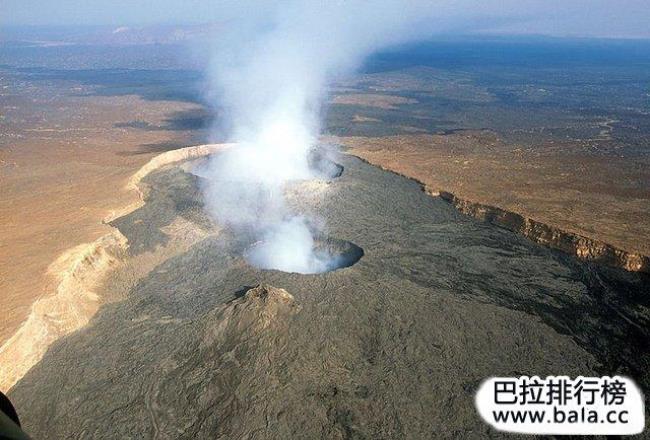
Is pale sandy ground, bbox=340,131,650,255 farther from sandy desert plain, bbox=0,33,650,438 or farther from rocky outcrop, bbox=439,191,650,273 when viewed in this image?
rocky outcrop, bbox=439,191,650,273

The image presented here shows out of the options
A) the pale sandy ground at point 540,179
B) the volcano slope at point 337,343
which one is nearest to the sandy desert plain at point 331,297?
the volcano slope at point 337,343

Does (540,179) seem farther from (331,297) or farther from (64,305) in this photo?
(64,305)

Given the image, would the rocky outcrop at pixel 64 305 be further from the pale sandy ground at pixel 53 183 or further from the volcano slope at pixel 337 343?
the volcano slope at pixel 337 343

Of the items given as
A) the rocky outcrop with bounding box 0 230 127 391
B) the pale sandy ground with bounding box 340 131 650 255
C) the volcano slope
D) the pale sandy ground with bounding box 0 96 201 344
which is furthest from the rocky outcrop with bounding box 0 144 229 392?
the pale sandy ground with bounding box 340 131 650 255

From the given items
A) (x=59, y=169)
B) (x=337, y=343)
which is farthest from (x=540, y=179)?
(x=59, y=169)

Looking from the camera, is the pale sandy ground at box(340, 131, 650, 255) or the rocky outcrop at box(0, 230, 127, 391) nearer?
the rocky outcrop at box(0, 230, 127, 391)
